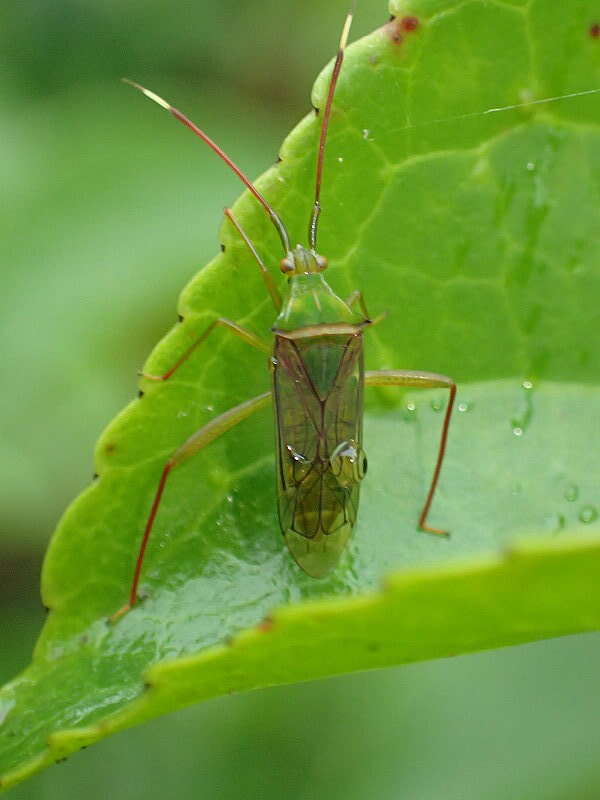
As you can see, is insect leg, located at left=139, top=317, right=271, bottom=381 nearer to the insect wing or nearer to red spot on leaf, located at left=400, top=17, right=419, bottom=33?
the insect wing

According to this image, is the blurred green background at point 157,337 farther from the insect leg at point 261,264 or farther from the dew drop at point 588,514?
the insect leg at point 261,264

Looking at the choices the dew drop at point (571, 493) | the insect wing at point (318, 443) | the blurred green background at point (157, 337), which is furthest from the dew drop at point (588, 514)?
the blurred green background at point (157, 337)

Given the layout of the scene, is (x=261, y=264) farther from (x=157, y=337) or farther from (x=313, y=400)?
(x=157, y=337)

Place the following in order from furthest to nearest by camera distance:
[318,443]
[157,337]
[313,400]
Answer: [157,337] < [313,400] < [318,443]

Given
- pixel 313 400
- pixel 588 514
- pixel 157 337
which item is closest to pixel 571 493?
pixel 588 514

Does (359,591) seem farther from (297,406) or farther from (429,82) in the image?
(429,82)

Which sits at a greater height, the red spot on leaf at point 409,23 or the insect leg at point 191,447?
the red spot on leaf at point 409,23

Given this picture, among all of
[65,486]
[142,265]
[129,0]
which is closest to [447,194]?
[142,265]
